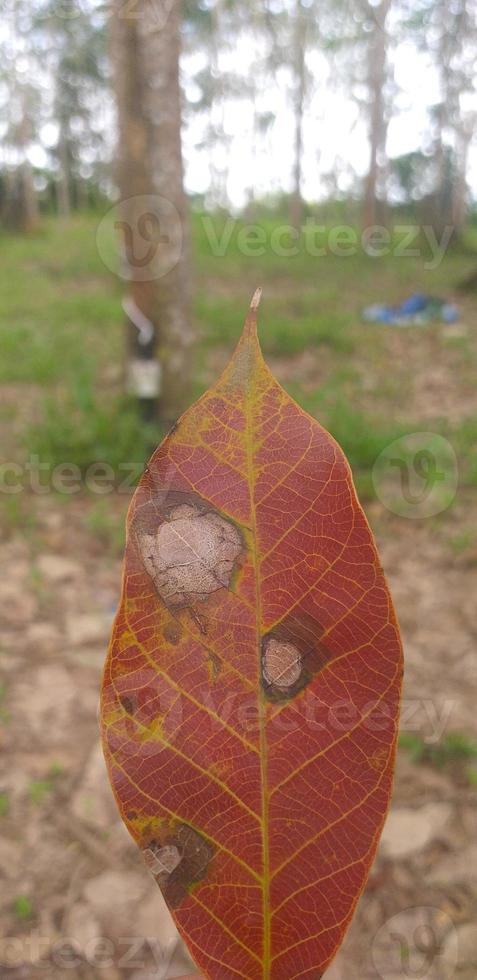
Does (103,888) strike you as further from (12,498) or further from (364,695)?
(12,498)

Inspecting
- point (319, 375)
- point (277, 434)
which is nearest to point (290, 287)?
point (319, 375)

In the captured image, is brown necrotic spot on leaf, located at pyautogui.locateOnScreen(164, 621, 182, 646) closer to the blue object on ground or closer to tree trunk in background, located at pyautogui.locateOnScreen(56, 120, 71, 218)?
the blue object on ground

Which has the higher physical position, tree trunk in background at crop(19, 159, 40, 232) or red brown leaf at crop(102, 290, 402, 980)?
tree trunk in background at crop(19, 159, 40, 232)

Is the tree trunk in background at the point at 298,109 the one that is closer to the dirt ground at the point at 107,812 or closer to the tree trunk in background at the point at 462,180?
the tree trunk in background at the point at 462,180

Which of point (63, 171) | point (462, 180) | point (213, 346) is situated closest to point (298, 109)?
point (462, 180)

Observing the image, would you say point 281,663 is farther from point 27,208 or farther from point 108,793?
point 27,208

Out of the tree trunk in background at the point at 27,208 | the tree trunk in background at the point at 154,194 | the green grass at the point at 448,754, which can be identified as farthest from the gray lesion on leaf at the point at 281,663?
the tree trunk in background at the point at 27,208

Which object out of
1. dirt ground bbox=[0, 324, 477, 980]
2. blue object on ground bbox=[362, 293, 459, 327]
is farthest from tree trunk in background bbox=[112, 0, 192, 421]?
blue object on ground bbox=[362, 293, 459, 327]
